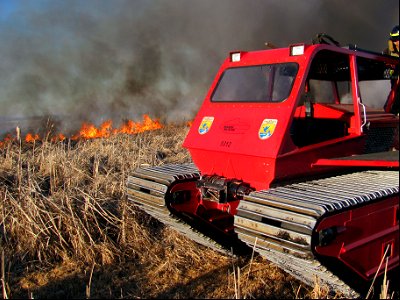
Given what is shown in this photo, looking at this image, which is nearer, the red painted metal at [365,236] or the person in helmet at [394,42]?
the red painted metal at [365,236]

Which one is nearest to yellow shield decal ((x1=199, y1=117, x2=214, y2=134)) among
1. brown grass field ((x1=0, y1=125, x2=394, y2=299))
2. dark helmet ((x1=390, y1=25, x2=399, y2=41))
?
brown grass field ((x1=0, y1=125, x2=394, y2=299))

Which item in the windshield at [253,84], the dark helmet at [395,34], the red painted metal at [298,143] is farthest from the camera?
the dark helmet at [395,34]

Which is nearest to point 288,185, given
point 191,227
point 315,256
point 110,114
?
point 315,256

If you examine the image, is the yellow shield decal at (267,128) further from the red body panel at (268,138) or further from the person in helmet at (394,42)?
the person in helmet at (394,42)

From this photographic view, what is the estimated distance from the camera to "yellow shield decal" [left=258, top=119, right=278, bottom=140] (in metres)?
3.75

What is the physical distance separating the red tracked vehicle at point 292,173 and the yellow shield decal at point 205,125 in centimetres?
1

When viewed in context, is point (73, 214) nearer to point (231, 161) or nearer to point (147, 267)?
point (147, 267)

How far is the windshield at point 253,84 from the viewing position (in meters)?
4.25

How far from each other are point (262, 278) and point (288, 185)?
3.07ft

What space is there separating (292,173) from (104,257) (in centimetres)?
196

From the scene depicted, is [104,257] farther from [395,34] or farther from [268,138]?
[395,34]

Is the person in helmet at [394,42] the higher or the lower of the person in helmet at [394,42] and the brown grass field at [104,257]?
the higher

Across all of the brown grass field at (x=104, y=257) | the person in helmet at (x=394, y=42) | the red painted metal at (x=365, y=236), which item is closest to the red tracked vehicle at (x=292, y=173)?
the red painted metal at (x=365, y=236)

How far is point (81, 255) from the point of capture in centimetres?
448
